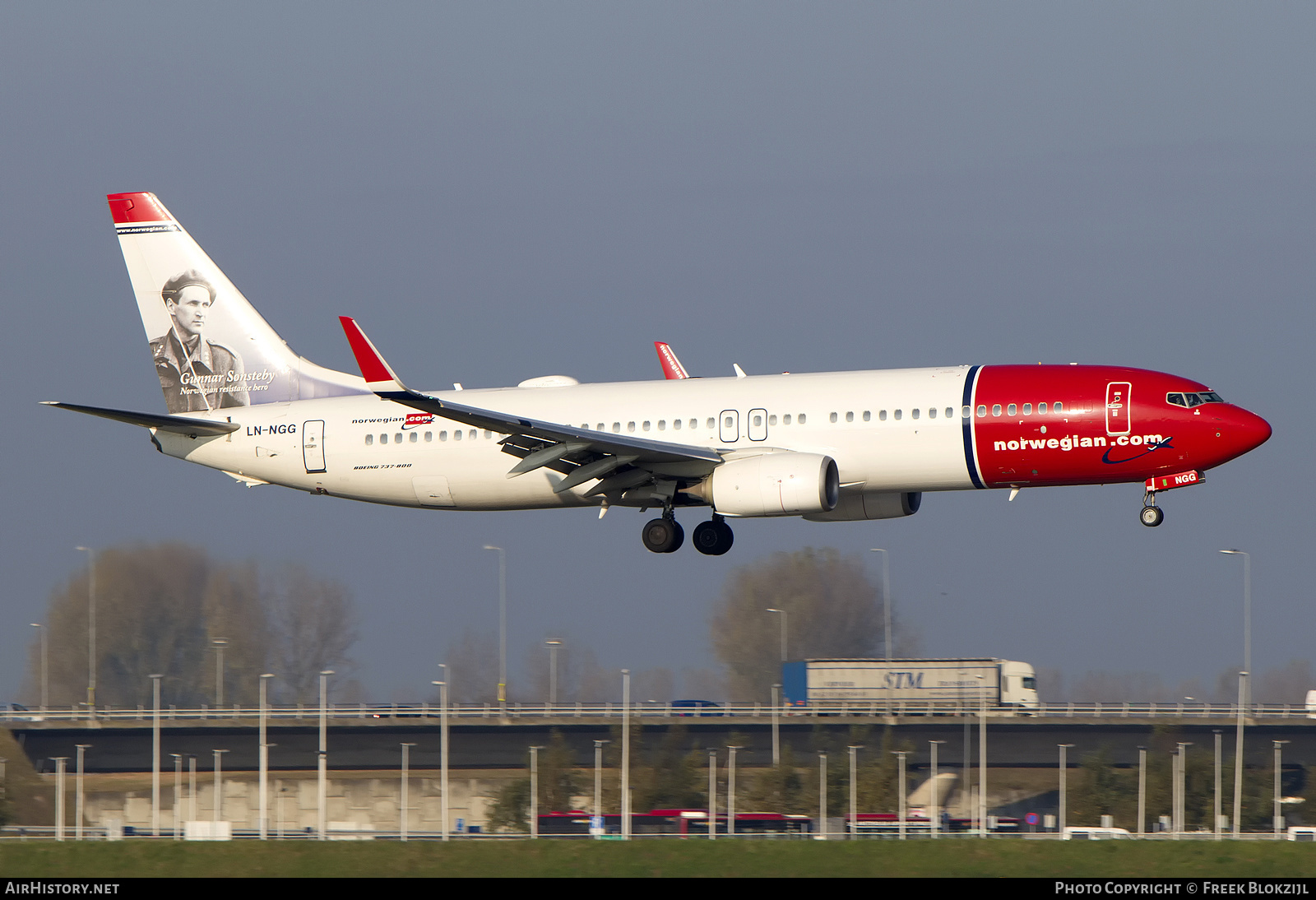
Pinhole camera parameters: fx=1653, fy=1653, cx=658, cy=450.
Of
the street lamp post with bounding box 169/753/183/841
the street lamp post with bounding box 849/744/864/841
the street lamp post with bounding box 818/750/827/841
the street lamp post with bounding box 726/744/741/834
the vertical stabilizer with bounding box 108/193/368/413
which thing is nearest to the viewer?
the vertical stabilizer with bounding box 108/193/368/413

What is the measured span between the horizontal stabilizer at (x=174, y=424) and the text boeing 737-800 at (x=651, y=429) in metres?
0.06

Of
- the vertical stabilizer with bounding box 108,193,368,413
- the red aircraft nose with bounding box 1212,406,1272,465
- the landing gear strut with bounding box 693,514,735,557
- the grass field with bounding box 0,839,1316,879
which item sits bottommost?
the grass field with bounding box 0,839,1316,879

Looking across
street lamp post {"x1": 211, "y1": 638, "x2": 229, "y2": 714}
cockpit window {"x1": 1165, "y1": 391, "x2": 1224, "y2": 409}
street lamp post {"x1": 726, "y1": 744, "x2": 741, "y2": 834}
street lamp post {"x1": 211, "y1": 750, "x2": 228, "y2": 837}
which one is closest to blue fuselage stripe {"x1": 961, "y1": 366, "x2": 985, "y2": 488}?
cockpit window {"x1": 1165, "y1": 391, "x2": 1224, "y2": 409}

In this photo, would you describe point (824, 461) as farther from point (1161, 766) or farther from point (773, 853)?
point (1161, 766)

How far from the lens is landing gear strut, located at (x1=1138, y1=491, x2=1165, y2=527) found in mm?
45938

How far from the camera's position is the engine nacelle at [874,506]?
49156 millimetres

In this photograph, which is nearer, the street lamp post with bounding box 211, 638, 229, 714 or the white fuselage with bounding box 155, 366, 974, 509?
the white fuselage with bounding box 155, 366, 974, 509

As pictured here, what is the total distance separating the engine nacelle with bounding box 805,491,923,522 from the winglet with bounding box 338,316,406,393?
12947mm

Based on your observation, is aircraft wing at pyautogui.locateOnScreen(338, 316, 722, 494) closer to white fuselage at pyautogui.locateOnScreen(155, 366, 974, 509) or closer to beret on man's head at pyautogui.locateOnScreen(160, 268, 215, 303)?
white fuselage at pyautogui.locateOnScreen(155, 366, 974, 509)

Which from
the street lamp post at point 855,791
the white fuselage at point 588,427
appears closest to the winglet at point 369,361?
the white fuselage at point 588,427

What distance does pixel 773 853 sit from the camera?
3186 centimetres

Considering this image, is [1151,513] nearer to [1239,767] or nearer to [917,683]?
[1239,767]

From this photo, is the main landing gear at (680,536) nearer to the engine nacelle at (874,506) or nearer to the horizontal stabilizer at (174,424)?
the engine nacelle at (874,506)

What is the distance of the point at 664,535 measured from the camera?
165 feet
